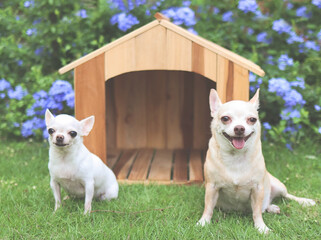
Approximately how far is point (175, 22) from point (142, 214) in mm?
2785

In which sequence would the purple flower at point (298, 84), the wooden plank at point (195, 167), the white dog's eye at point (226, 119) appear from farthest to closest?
1. the purple flower at point (298, 84)
2. the wooden plank at point (195, 167)
3. the white dog's eye at point (226, 119)

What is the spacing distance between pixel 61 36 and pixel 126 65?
1.95 metres

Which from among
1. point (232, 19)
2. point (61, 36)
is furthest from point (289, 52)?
point (61, 36)

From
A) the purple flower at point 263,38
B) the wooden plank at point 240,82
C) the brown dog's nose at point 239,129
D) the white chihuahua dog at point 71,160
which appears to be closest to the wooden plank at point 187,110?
the purple flower at point 263,38

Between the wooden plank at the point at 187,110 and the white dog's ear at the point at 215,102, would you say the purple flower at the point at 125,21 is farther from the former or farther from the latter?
the white dog's ear at the point at 215,102

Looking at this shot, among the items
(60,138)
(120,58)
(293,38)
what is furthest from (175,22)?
(60,138)

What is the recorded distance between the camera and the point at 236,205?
3.11 meters

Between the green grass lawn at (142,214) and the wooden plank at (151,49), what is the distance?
113 cm

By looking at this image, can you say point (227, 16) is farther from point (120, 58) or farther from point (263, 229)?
point (263, 229)

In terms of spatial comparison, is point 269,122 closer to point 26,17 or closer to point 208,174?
point 208,174

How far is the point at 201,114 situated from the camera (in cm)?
520

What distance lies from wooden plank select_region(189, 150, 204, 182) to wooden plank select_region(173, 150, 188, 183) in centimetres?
6

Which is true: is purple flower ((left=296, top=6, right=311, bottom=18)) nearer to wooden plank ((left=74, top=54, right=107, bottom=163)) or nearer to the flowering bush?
the flowering bush

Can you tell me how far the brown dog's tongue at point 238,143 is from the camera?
9.05 feet
